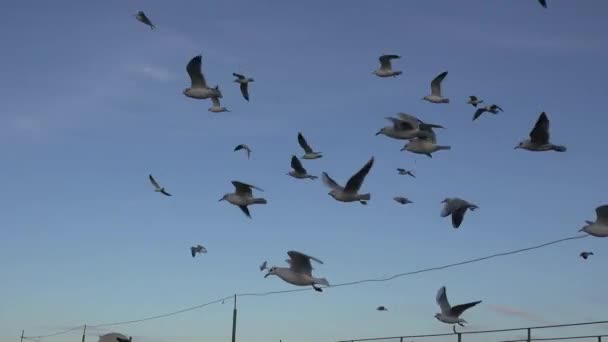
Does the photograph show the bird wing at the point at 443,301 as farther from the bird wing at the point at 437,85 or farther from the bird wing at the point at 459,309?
the bird wing at the point at 437,85

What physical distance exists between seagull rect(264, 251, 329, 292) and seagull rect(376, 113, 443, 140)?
11.5ft

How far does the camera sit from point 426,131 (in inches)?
652

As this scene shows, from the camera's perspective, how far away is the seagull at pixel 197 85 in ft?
58.8

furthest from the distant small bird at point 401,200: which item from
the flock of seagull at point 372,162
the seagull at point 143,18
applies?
the seagull at point 143,18

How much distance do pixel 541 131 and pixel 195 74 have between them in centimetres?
724

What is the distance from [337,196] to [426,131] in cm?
247

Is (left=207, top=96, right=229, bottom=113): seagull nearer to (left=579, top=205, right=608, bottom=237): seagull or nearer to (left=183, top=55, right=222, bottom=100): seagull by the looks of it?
(left=183, top=55, right=222, bottom=100): seagull

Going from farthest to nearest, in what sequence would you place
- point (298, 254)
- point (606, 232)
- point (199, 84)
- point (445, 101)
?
1. point (445, 101)
2. point (199, 84)
3. point (606, 232)
4. point (298, 254)

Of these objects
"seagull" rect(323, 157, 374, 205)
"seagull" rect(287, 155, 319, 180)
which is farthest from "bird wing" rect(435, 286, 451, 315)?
"seagull" rect(287, 155, 319, 180)

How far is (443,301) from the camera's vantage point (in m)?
15.3

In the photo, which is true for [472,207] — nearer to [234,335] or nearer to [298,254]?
[298,254]

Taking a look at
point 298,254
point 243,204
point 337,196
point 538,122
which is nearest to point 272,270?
point 298,254

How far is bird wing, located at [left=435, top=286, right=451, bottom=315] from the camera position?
15.2 m

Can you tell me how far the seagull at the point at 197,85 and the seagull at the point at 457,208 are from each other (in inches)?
217
